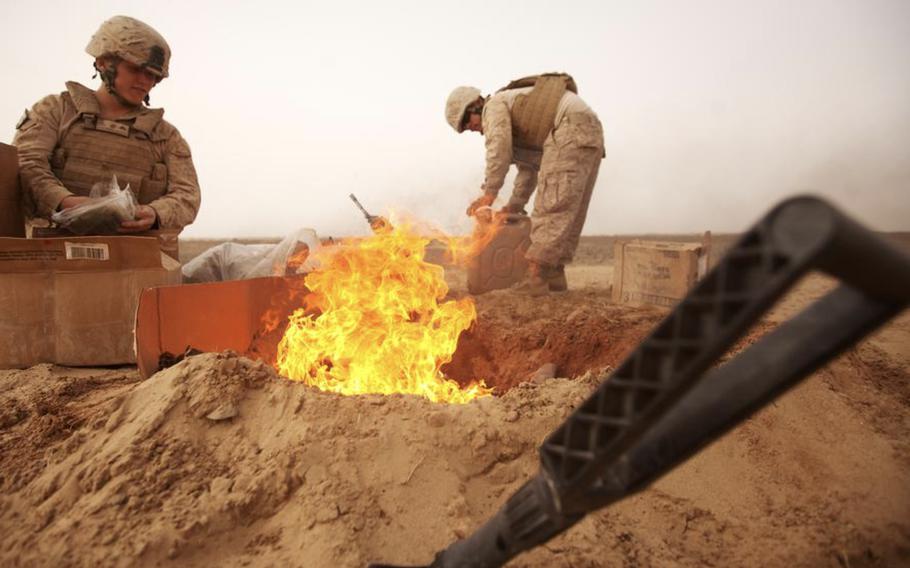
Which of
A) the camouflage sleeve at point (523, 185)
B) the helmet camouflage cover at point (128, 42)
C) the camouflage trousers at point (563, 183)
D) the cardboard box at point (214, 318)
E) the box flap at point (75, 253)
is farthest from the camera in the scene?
the camouflage sleeve at point (523, 185)

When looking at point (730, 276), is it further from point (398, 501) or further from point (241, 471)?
point (241, 471)

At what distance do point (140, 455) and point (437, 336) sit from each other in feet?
6.53

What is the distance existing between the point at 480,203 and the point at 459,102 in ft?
4.74

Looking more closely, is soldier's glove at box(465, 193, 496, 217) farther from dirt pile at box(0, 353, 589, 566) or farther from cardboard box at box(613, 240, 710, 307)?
dirt pile at box(0, 353, 589, 566)

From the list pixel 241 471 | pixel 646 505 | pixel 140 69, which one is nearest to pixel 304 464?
pixel 241 471

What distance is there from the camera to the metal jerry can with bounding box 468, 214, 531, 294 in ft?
21.5

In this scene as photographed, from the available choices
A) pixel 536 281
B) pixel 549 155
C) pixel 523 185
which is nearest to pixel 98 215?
pixel 536 281

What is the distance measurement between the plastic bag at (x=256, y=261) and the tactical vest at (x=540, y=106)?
3167 mm

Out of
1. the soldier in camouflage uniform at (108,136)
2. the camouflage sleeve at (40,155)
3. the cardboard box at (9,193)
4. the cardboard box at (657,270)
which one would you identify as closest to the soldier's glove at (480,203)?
the cardboard box at (657,270)

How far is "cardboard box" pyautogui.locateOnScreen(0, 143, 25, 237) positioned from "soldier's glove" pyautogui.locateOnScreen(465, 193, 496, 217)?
464cm

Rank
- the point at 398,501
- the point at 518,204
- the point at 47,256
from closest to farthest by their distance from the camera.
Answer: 1. the point at 398,501
2. the point at 47,256
3. the point at 518,204

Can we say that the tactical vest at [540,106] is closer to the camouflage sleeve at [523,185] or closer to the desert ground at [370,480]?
the camouflage sleeve at [523,185]

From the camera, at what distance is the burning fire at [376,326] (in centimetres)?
324

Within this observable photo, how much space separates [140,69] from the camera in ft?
13.4
